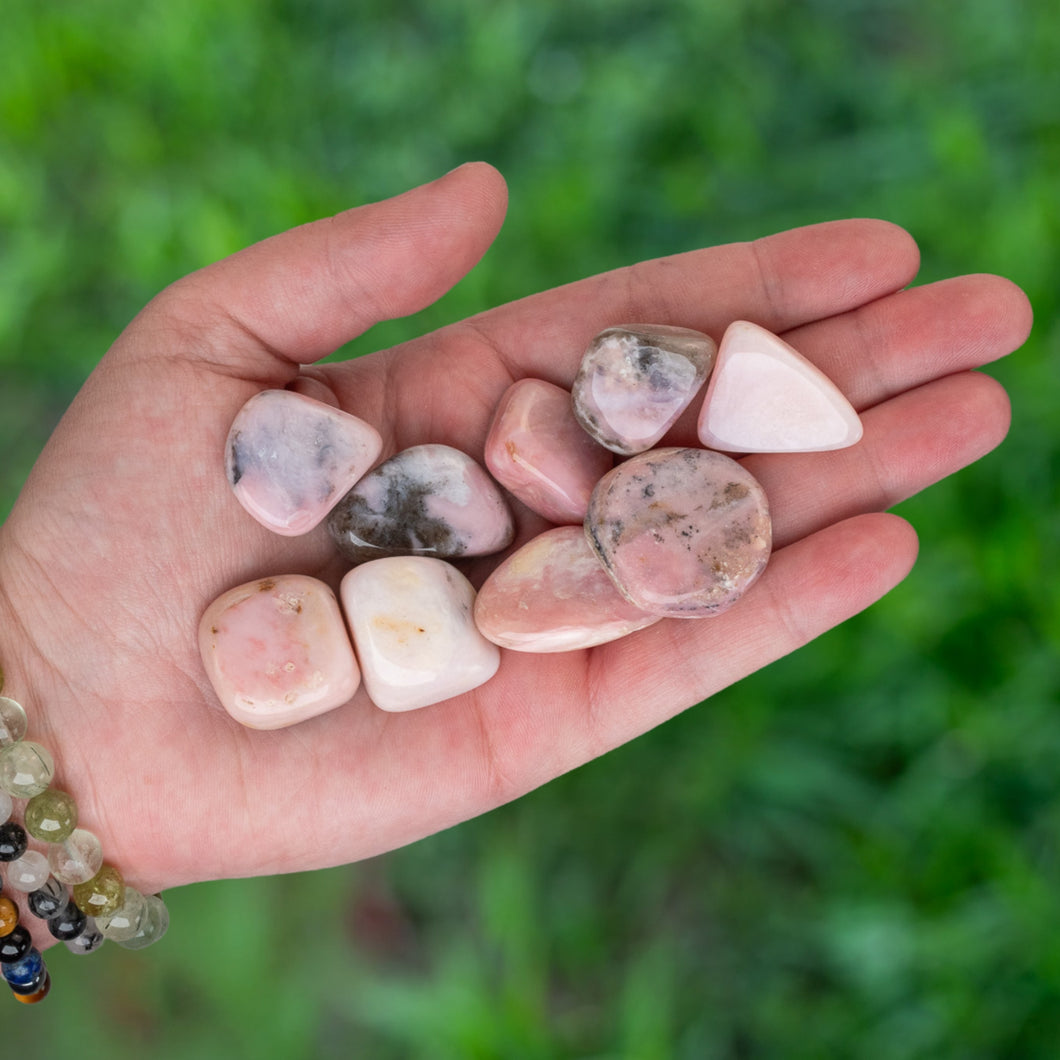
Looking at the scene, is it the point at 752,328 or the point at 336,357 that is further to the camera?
the point at 336,357

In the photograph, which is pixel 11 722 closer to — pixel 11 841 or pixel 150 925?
pixel 11 841

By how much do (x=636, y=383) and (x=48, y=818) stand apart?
2.43 feet

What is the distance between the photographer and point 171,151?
6.07 ft

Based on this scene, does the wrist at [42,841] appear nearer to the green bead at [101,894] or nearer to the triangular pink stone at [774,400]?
the green bead at [101,894]

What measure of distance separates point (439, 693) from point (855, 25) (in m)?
1.53

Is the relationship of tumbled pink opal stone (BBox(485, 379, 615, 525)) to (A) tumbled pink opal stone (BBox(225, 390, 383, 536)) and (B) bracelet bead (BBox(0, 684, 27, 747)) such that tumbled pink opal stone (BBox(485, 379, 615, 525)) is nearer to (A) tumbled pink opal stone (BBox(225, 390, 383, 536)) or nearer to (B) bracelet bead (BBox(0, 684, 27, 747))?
(A) tumbled pink opal stone (BBox(225, 390, 383, 536))

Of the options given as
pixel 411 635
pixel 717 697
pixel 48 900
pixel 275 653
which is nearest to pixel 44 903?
pixel 48 900

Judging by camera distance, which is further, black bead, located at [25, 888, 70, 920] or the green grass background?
the green grass background

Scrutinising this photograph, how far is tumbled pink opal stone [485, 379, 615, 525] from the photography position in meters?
1.15

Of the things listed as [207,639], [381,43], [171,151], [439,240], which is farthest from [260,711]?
[381,43]

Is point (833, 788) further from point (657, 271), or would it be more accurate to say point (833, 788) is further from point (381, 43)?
point (381, 43)

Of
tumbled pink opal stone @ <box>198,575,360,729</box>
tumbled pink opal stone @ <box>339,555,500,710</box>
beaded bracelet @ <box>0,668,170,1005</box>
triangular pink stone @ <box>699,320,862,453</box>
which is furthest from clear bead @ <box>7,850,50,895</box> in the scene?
triangular pink stone @ <box>699,320,862,453</box>

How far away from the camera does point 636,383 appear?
113 cm

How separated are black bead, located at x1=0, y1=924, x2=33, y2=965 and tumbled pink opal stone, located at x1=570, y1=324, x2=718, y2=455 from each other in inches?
30.8
